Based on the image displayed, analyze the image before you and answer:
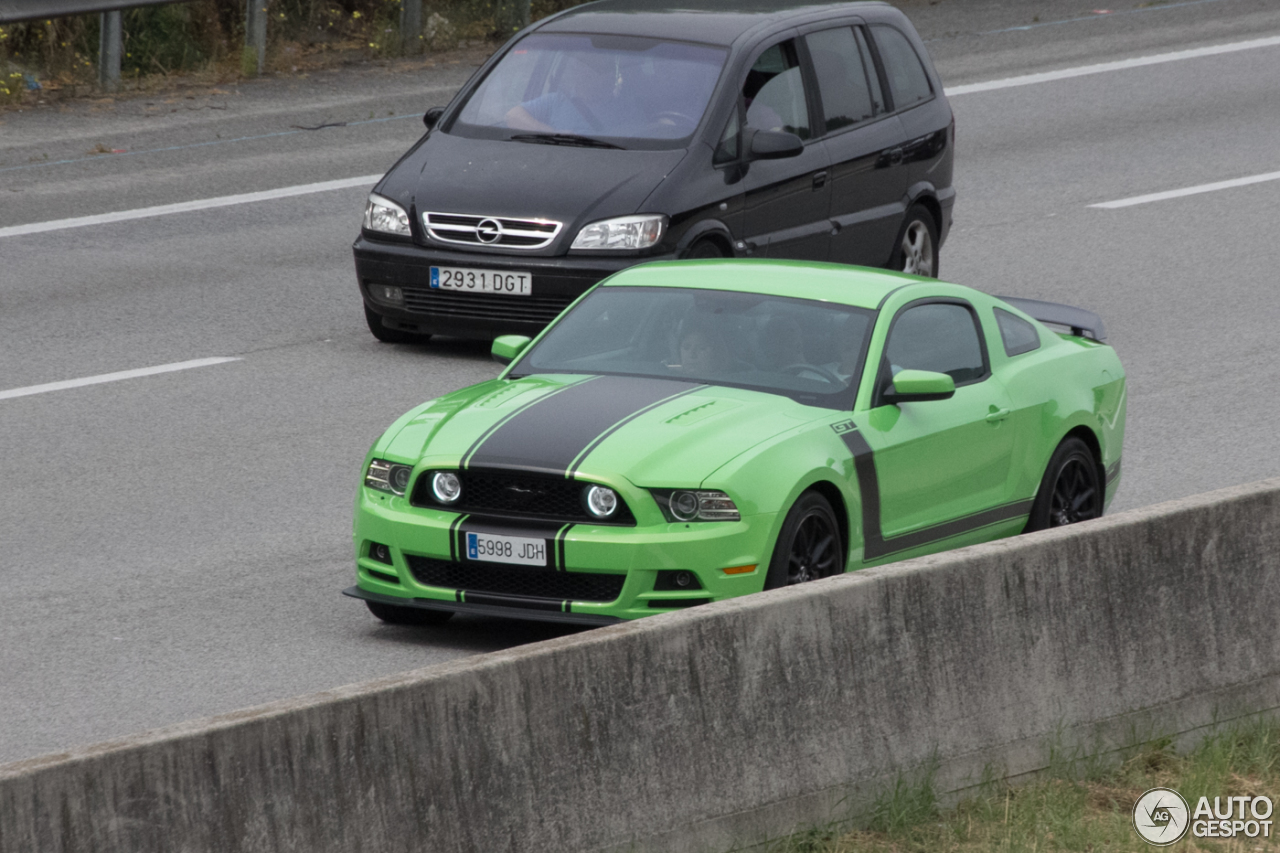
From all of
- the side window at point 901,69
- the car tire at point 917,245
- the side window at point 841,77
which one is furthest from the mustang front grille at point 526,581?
the side window at point 901,69

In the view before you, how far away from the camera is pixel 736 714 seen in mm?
6230

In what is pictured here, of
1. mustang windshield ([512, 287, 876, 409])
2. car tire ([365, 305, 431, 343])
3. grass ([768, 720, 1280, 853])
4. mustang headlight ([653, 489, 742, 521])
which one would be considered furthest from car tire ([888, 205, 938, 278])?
grass ([768, 720, 1280, 853])

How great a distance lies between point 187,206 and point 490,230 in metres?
4.87

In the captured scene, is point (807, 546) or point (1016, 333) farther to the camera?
point (1016, 333)

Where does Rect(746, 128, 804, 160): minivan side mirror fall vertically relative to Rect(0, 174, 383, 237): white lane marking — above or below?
above

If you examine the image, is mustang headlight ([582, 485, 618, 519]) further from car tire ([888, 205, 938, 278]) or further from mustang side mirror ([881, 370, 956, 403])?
car tire ([888, 205, 938, 278])

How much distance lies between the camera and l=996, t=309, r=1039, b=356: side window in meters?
9.66

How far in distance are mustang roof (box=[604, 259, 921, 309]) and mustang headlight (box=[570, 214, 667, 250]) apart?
285 cm

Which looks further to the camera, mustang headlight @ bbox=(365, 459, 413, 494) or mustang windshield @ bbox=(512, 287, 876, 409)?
mustang windshield @ bbox=(512, 287, 876, 409)

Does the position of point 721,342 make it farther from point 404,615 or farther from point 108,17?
point 108,17

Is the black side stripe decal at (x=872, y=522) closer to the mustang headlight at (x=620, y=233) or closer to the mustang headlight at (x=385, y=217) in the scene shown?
the mustang headlight at (x=620, y=233)

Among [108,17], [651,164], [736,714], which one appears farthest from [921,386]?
[108,17]

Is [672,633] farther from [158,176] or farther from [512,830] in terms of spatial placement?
[158,176]

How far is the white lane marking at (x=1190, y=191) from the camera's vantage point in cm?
1773
